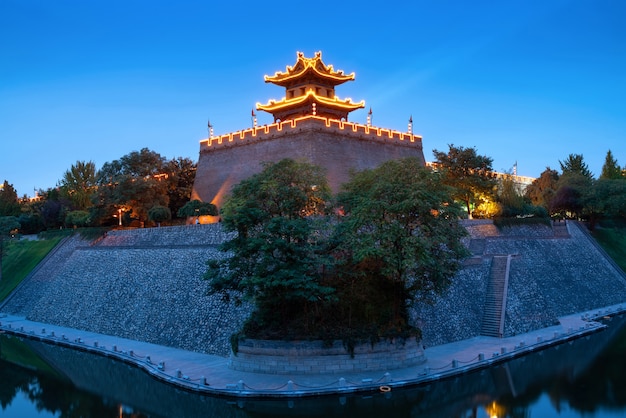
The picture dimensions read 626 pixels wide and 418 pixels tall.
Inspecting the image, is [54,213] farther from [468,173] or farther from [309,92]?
[468,173]

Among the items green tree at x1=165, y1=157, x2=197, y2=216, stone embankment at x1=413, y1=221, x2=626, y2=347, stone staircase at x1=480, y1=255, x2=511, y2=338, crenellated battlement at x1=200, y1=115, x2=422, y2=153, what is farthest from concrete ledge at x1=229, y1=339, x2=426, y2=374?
green tree at x1=165, y1=157, x2=197, y2=216

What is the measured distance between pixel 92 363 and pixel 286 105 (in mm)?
21350

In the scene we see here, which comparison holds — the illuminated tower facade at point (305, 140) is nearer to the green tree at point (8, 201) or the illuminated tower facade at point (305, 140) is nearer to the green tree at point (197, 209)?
the green tree at point (197, 209)

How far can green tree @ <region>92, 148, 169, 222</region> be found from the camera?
1606 inches

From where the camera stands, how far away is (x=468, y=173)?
136 ft

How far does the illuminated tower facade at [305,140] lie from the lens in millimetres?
35969

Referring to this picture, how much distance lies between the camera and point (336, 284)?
2162 centimetres

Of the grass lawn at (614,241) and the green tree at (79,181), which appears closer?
the grass lawn at (614,241)

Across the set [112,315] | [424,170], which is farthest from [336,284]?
[112,315]

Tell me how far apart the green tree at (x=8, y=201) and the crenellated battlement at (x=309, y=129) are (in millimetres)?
25874

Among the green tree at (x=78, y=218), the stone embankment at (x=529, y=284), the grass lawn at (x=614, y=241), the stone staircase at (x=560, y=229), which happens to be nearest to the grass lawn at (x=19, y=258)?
the green tree at (x=78, y=218)

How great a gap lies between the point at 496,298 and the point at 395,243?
928 cm

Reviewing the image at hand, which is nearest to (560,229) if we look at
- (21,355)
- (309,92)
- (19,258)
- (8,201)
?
(309,92)

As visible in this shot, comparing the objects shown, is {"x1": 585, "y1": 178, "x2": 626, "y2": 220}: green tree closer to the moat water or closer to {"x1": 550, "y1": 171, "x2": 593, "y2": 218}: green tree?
{"x1": 550, "y1": 171, "x2": 593, "y2": 218}: green tree
